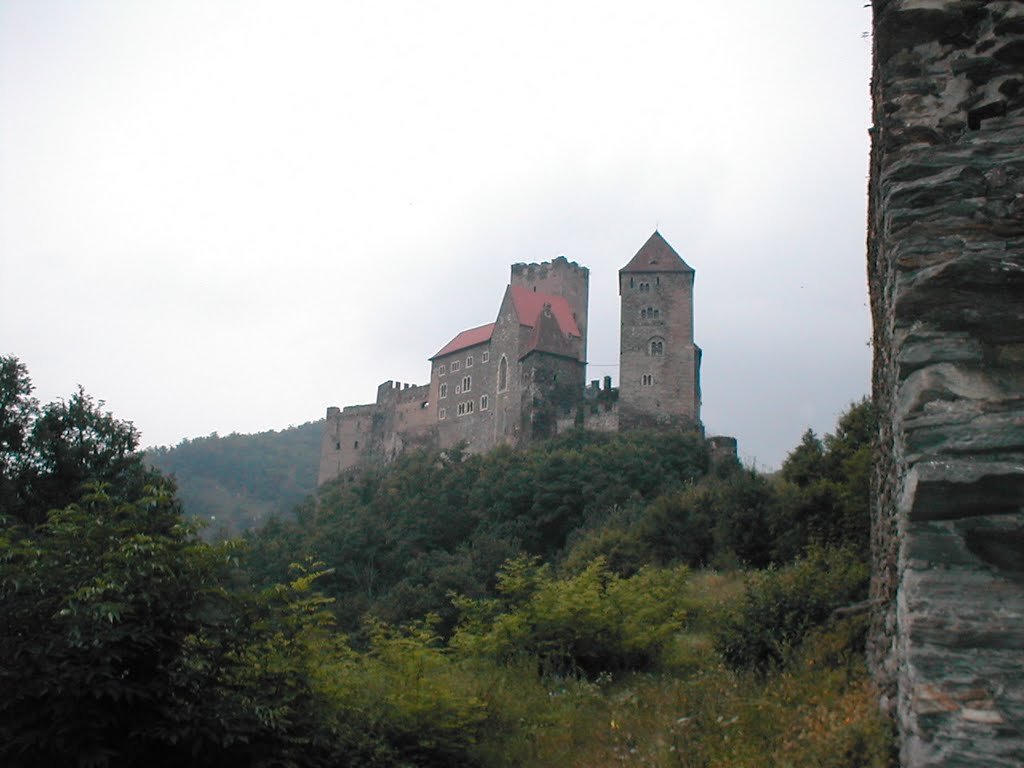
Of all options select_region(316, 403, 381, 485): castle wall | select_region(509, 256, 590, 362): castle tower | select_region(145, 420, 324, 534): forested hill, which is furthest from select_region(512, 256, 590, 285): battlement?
select_region(145, 420, 324, 534): forested hill

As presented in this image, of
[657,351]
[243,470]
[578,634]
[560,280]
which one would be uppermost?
[560,280]

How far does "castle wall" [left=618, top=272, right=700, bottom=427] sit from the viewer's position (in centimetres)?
5919

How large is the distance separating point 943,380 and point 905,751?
2048 millimetres

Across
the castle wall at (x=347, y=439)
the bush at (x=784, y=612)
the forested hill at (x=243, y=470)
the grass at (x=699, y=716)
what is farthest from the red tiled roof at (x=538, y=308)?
the bush at (x=784, y=612)

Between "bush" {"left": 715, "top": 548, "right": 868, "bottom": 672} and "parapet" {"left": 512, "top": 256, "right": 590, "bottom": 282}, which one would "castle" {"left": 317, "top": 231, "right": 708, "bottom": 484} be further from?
"bush" {"left": 715, "top": 548, "right": 868, "bottom": 672}

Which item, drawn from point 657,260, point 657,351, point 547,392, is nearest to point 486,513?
point 547,392

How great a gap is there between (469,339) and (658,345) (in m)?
21.2

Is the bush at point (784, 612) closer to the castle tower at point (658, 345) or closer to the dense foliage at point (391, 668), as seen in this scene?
the dense foliage at point (391, 668)

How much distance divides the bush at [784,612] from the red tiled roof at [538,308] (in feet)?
190

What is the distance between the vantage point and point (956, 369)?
5262 mm

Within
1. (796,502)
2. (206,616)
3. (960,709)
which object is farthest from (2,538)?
(796,502)

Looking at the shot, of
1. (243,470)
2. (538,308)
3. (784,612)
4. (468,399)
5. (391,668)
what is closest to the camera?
(391,668)

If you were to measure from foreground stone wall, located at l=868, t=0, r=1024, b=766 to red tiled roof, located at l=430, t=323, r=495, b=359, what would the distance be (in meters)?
67.9

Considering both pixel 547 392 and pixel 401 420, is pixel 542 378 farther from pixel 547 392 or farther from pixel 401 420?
pixel 401 420
